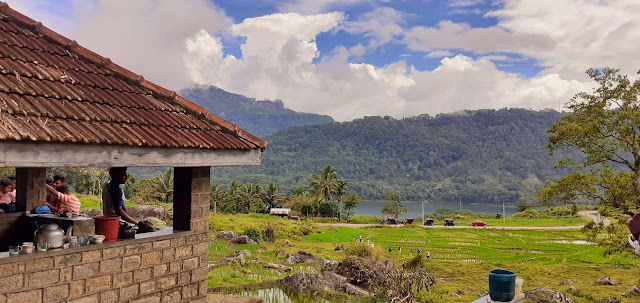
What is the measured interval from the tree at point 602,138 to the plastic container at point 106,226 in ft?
52.2

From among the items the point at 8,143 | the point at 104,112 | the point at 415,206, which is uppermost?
the point at 104,112

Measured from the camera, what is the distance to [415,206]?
159125mm

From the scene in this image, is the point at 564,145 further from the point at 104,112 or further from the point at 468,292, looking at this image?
the point at 104,112

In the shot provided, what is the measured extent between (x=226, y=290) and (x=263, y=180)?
167 metres

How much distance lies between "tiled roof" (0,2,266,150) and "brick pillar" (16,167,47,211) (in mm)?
3092

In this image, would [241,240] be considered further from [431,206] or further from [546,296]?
[431,206]

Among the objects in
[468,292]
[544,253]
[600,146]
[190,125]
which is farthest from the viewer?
[544,253]

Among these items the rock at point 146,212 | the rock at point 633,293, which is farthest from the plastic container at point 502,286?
the rock at point 146,212

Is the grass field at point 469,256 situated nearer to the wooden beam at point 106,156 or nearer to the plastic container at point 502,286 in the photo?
the plastic container at point 502,286

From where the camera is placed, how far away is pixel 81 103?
552 cm

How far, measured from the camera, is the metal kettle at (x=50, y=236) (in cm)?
531

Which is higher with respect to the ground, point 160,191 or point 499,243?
point 160,191

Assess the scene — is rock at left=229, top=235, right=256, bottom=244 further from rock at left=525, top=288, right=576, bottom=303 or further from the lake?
the lake

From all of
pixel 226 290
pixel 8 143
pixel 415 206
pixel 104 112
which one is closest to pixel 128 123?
pixel 104 112
